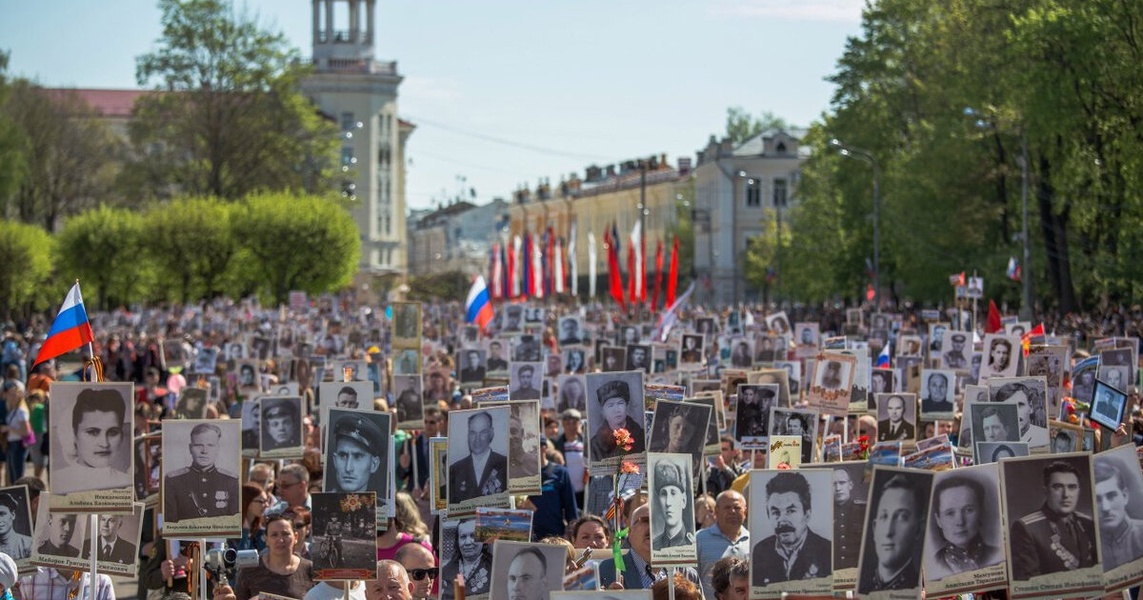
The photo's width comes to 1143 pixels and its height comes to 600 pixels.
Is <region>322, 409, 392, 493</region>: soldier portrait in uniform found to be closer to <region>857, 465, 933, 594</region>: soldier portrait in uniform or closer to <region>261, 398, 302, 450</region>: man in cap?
<region>857, 465, 933, 594</region>: soldier portrait in uniform

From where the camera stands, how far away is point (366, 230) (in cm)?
11550

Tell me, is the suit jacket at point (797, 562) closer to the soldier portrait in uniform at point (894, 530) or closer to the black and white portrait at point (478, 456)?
the soldier portrait in uniform at point (894, 530)

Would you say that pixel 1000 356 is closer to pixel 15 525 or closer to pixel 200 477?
pixel 200 477

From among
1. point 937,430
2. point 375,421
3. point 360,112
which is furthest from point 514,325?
point 360,112

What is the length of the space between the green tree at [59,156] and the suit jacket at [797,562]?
7714 cm

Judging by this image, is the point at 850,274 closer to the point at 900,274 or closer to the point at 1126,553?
the point at 900,274

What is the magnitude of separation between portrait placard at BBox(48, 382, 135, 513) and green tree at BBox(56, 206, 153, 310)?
58.6 meters

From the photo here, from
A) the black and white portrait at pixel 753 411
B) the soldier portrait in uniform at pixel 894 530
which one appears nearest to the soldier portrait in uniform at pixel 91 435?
the soldier portrait in uniform at pixel 894 530

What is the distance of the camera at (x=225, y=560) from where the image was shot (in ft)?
34.5

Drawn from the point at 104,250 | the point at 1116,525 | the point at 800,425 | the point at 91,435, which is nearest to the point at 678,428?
the point at 800,425

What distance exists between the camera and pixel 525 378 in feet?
65.7

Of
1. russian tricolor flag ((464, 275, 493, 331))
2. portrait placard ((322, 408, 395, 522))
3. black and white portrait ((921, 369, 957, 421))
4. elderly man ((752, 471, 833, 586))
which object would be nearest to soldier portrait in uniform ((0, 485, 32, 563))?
portrait placard ((322, 408, 395, 522))

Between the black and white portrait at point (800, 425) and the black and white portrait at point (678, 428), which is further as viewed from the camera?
the black and white portrait at point (800, 425)

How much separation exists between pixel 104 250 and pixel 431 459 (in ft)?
196
